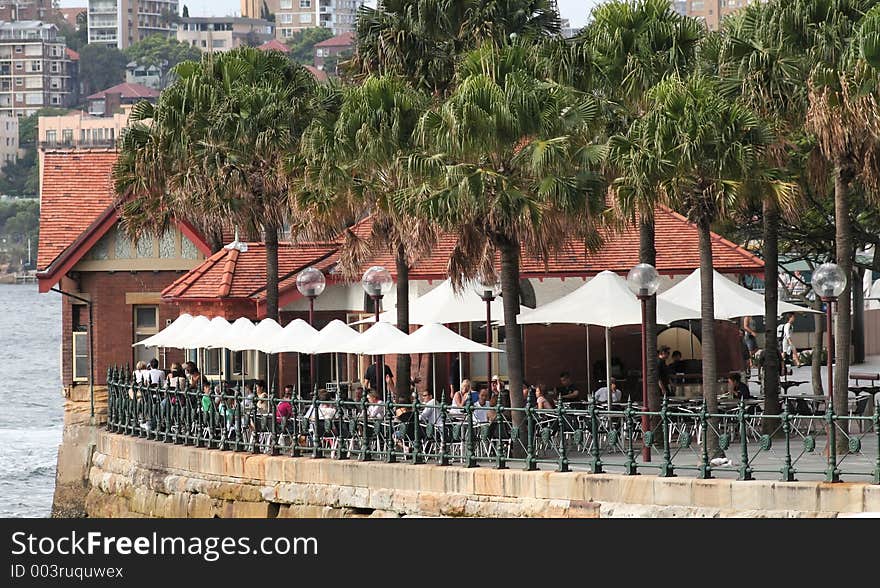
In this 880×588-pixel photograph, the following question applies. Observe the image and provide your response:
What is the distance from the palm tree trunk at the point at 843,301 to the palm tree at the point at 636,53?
10.3 feet

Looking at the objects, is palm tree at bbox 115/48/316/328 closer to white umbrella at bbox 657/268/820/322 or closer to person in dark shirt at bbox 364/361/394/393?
person in dark shirt at bbox 364/361/394/393

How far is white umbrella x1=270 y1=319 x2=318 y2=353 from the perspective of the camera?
1237 inches

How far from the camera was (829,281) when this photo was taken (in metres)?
26.6

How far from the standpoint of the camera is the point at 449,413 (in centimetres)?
2820

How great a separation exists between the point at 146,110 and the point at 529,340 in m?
8.13

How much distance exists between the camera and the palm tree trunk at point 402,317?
33781mm

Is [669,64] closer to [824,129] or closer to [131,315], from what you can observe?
[824,129]

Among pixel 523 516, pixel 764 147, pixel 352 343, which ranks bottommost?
pixel 523 516

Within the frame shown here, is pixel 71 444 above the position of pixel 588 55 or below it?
below

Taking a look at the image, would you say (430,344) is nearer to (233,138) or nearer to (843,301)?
(843,301)

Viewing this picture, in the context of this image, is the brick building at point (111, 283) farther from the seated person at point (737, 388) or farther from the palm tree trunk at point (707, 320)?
the palm tree trunk at point (707, 320)

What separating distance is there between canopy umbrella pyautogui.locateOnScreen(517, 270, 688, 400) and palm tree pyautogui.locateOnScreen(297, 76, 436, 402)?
2.23 m

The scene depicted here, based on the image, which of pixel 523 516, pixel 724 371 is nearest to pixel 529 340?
pixel 724 371

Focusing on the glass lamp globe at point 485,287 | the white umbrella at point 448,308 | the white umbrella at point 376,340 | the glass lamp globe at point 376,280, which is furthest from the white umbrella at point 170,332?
the white umbrella at point 376,340
